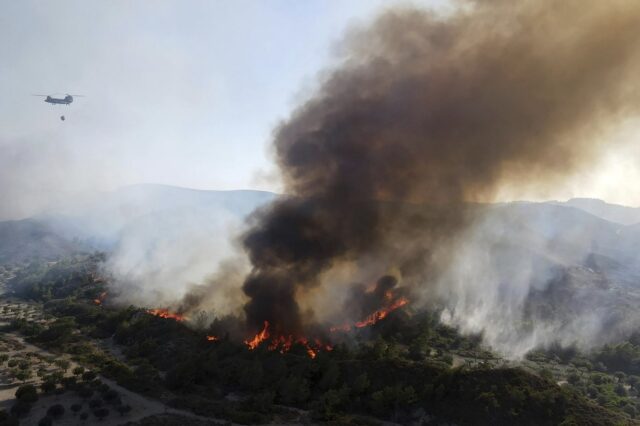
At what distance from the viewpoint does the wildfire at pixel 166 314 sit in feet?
171

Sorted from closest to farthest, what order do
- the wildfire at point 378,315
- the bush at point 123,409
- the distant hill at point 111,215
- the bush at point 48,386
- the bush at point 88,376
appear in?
1. the bush at point 123,409
2. the bush at point 48,386
3. the bush at point 88,376
4. the wildfire at point 378,315
5. the distant hill at point 111,215

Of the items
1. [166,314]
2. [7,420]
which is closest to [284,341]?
[166,314]

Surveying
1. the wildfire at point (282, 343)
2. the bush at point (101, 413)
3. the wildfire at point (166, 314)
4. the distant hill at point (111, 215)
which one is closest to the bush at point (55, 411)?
the bush at point (101, 413)

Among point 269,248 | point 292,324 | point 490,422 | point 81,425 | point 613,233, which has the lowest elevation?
point 81,425

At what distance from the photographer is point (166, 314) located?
176ft

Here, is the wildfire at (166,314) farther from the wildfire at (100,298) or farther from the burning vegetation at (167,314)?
the wildfire at (100,298)

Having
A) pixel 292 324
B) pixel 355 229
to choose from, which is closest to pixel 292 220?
pixel 355 229

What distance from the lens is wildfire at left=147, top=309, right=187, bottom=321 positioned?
2052 inches

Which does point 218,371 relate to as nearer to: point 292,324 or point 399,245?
point 292,324

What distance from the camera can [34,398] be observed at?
→ 1131 inches

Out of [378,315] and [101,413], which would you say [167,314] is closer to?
[101,413]

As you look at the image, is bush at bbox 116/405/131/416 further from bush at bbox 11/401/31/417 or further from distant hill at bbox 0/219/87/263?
distant hill at bbox 0/219/87/263

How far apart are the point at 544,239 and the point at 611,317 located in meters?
43.9

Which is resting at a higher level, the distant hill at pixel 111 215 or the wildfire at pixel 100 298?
the distant hill at pixel 111 215
